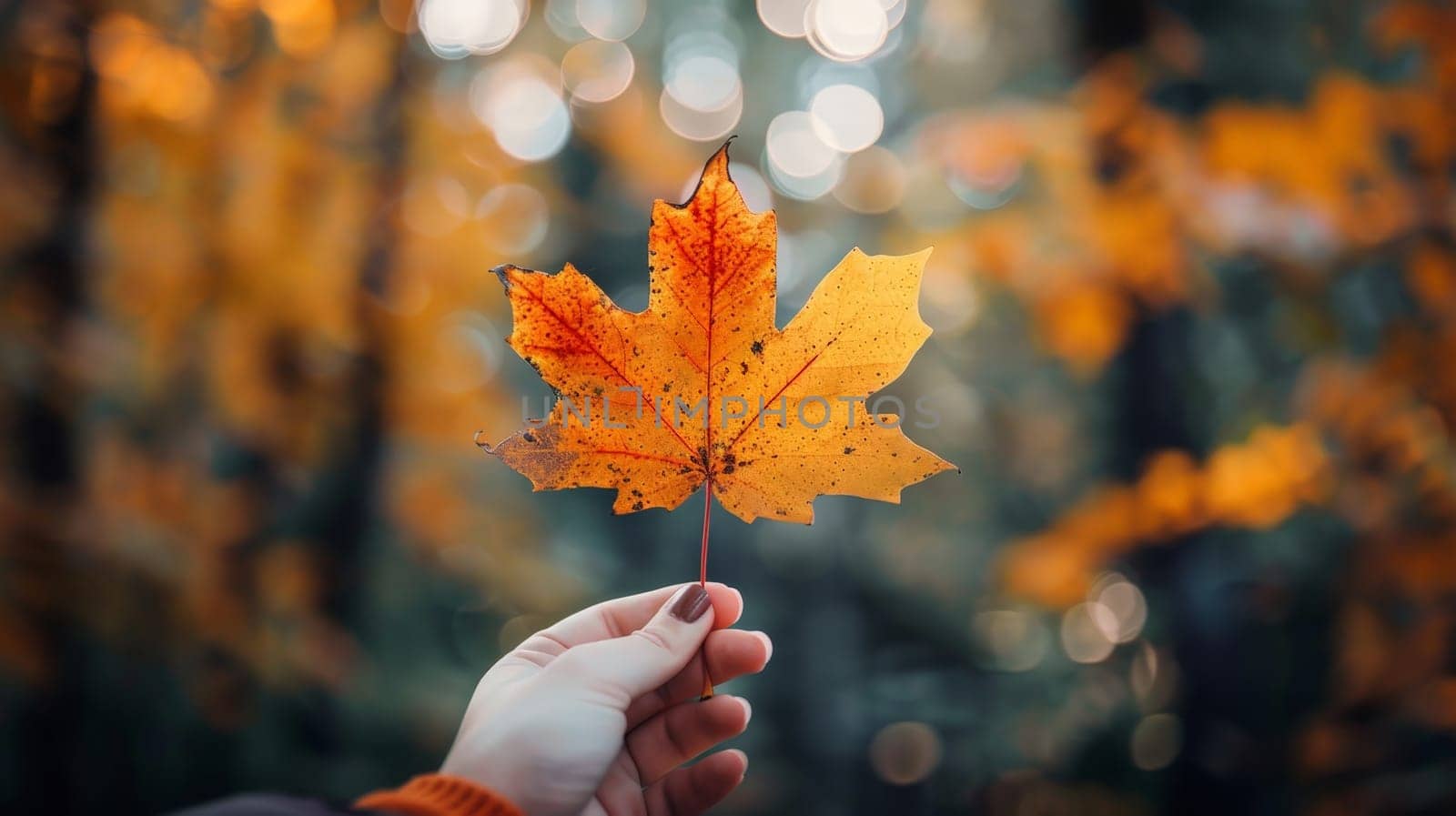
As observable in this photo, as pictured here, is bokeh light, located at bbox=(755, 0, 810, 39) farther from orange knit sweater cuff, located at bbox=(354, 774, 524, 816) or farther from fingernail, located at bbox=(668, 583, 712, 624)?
orange knit sweater cuff, located at bbox=(354, 774, 524, 816)

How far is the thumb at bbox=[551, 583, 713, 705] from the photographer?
2.22 ft

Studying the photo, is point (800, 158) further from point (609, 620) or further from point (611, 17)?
point (609, 620)

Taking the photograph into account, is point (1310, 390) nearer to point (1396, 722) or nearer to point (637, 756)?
point (1396, 722)

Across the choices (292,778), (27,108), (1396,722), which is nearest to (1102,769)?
(1396,722)

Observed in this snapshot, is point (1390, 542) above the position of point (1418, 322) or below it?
below

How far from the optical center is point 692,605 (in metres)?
0.73

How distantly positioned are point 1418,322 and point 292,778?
2875mm

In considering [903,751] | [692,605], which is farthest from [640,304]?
[692,605]

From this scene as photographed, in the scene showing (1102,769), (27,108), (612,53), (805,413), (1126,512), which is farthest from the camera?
(612,53)

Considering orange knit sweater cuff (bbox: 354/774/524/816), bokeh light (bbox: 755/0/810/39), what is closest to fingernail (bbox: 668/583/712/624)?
orange knit sweater cuff (bbox: 354/774/524/816)

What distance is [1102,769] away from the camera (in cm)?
206

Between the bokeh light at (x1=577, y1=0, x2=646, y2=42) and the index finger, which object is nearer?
the index finger

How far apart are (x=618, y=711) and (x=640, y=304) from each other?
180 cm

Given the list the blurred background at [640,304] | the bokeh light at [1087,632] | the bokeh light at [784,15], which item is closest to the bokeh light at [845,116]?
the blurred background at [640,304]
